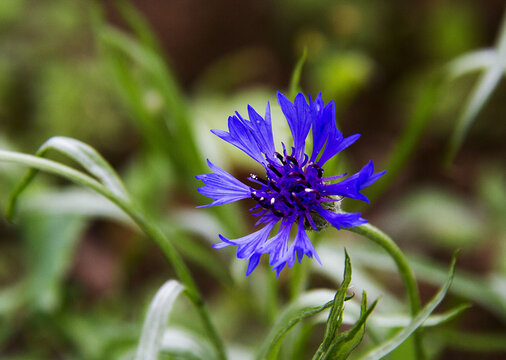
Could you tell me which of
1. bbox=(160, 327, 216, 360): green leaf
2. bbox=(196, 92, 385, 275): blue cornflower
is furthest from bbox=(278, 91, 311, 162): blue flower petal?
bbox=(160, 327, 216, 360): green leaf

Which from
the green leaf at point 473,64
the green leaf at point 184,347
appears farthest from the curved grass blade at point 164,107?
the green leaf at point 473,64

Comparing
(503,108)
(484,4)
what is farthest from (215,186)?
(484,4)

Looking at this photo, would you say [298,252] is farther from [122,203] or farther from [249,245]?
[122,203]

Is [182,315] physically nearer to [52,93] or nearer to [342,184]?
[52,93]

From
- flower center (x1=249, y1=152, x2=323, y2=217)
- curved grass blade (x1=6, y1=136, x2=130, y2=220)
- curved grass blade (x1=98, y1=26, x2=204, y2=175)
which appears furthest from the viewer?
curved grass blade (x1=98, y1=26, x2=204, y2=175)

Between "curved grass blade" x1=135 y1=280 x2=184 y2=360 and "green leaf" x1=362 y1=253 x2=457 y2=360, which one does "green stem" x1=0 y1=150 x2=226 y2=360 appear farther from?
"green leaf" x1=362 y1=253 x2=457 y2=360

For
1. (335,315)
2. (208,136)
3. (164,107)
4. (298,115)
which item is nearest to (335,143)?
(298,115)
